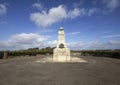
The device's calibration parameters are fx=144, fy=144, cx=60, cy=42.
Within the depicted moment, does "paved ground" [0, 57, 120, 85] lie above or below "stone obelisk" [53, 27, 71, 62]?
below

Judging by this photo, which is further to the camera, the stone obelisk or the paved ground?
the stone obelisk

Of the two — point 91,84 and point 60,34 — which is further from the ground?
point 60,34

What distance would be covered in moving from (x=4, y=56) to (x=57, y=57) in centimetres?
1520

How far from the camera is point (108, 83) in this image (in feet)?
30.2

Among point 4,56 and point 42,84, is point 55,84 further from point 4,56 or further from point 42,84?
point 4,56

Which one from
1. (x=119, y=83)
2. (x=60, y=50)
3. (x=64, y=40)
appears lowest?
(x=119, y=83)

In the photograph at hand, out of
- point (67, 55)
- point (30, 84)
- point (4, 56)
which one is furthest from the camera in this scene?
point (4, 56)

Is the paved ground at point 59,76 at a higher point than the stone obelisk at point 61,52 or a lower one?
lower

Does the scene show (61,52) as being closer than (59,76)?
No

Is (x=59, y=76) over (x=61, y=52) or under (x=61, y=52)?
under

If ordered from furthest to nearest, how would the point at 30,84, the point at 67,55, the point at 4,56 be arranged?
1. the point at 4,56
2. the point at 67,55
3. the point at 30,84

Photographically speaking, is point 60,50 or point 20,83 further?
point 60,50

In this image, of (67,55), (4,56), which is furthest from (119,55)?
(4,56)

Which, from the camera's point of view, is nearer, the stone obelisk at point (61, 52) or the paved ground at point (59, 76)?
the paved ground at point (59, 76)
